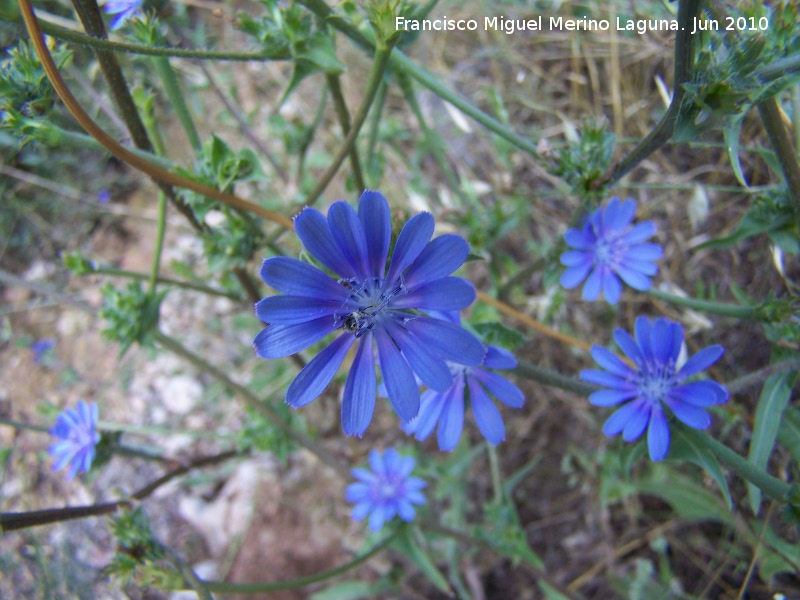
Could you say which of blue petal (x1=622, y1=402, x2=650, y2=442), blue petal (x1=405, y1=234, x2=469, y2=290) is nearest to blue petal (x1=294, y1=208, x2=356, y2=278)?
blue petal (x1=405, y1=234, x2=469, y2=290)

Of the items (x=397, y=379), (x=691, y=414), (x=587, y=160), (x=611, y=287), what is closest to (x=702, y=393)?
(x=691, y=414)

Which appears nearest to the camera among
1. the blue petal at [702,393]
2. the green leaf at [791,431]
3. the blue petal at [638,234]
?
the blue petal at [702,393]

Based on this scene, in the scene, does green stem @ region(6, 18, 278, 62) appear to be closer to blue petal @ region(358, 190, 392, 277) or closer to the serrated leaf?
blue petal @ region(358, 190, 392, 277)

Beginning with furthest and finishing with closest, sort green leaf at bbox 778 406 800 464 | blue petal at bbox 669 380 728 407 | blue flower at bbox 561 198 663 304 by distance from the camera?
blue flower at bbox 561 198 663 304, green leaf at bbox 778 406 800 464, blue petal at bbox 669 380 728 407

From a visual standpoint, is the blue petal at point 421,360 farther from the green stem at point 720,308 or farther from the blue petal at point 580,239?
the green stem at point 720,308

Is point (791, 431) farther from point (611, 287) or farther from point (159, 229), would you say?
point (159, 229)

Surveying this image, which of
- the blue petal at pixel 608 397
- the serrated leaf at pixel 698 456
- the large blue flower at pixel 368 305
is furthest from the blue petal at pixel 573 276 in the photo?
the large blue flower at pixel 368 305

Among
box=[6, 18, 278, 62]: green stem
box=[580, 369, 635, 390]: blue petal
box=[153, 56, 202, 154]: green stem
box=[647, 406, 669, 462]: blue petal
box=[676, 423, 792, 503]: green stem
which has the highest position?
box=[153, 56, 202, 154]: green stem
